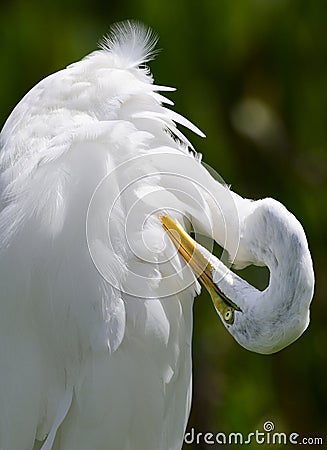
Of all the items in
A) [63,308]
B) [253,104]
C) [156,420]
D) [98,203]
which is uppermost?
[98,203]

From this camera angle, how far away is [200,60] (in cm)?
409

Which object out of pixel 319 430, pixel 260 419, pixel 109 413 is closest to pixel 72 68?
pixel 109 413

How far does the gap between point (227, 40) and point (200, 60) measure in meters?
0.14

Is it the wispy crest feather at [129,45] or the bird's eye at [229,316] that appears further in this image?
the wispy crest feather at [129,45]

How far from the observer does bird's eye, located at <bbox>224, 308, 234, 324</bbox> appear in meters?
1.82

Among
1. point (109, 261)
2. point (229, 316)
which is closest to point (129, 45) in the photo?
point (109, 261)

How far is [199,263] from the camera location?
1.89 metres

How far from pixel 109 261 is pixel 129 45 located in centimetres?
51

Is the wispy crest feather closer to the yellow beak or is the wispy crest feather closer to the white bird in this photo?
the white bird

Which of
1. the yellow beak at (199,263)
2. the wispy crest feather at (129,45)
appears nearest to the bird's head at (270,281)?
the yellow beak at (199,263)

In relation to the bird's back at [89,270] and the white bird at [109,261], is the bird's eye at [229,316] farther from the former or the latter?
the bird's back at [89,270]

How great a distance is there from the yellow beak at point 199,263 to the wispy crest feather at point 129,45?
37 centimetres

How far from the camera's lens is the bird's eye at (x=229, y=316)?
1.82 meters

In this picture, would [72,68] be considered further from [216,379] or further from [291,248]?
[216,379]
